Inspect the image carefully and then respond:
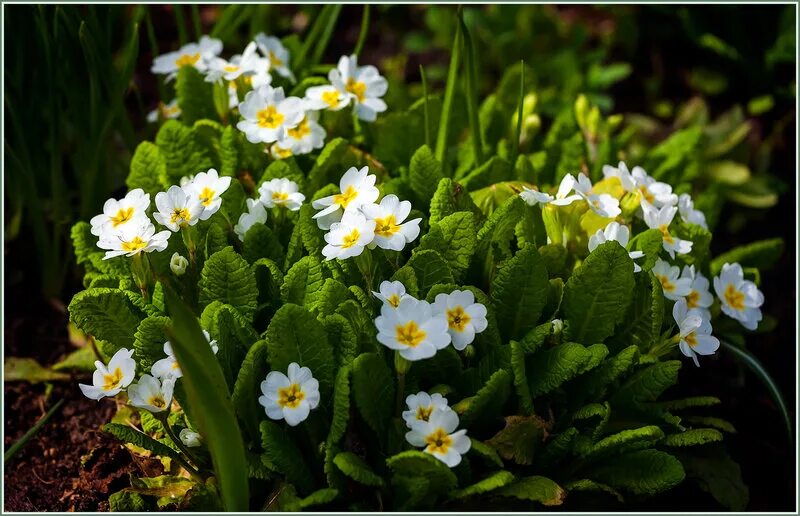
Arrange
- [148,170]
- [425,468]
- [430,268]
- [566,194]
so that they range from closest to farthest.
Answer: [425,468], [430,268], [566,194], [148,170]

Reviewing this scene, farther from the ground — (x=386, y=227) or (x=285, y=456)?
(x=386, y=227)

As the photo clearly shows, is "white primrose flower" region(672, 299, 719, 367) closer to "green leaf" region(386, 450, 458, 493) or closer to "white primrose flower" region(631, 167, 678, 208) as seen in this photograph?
"white primrose flower" region(631, 167, 678, 208)

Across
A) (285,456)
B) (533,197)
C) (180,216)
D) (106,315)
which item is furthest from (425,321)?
(106,315)

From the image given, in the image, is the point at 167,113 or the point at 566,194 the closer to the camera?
the point at 566,194

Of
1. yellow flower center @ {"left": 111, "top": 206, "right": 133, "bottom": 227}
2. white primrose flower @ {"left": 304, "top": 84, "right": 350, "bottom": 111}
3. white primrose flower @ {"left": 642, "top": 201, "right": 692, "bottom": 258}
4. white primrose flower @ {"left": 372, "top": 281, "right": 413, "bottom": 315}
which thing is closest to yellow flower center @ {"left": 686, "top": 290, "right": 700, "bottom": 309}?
white primrose flower @ {"left": 642, "top": 201, "right": 692, "bottom": 258}

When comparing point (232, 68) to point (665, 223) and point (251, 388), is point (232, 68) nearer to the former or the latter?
point (251, 388)
